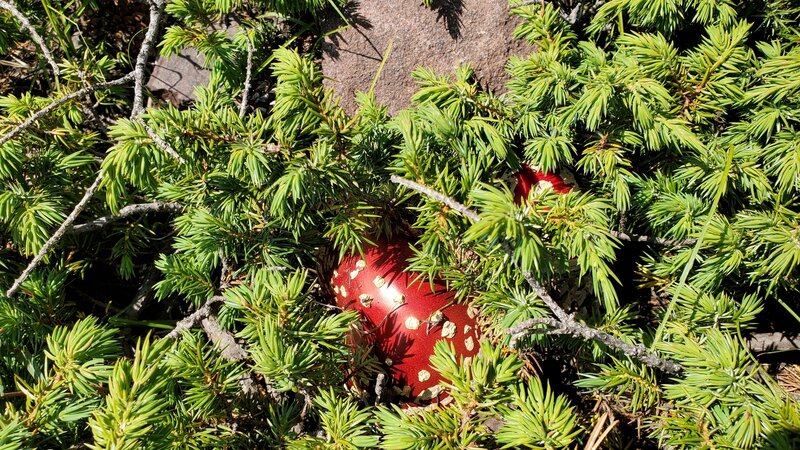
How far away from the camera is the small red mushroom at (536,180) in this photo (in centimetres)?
196

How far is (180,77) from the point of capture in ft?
8.39

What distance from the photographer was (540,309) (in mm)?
1629

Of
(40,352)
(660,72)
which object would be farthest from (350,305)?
(660,72)

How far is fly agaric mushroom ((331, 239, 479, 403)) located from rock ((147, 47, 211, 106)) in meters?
1.17

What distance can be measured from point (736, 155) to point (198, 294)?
1.62m

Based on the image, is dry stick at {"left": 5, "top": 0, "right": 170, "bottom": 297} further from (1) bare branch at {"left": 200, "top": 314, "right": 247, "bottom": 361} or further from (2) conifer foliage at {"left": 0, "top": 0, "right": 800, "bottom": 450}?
(1) bare branch at {"left": 200, "top": 314, "right": 247, "bottom": 361}

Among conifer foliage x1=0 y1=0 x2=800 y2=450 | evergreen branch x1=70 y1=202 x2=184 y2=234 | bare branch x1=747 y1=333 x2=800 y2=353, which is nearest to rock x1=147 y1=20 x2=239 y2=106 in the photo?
conifer foliage x1=0 y1=0 x2=800 y2=450

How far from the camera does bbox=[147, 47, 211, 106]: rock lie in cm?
254

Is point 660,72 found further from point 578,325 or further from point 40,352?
point 40,352

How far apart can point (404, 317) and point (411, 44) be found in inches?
40.0

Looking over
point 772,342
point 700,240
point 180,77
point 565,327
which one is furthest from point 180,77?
point 772,342

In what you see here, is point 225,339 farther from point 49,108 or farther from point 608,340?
point 608,340

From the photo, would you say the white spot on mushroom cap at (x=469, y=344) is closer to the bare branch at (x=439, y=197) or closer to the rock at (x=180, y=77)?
the bare branch at (x=439, y=197)

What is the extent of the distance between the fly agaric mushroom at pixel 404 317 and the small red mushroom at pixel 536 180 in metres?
0.40
